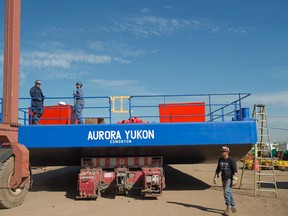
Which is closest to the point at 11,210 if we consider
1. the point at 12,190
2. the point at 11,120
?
the point at 12,190

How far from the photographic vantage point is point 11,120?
29.3 feet

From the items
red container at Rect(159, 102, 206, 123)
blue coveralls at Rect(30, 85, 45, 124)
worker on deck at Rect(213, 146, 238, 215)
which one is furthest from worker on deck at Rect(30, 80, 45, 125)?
worker on deck at Rect(213, 146, 238, 215)

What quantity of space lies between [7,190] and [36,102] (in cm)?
357

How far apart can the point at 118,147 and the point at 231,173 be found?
11.3ft

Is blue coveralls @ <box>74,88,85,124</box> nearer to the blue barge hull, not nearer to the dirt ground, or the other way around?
the blue barge hull

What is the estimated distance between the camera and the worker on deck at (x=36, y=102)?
10.7m

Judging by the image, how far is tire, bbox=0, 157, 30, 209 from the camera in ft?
25.6

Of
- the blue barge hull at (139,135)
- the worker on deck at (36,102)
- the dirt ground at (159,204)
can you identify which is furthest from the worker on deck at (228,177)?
the worker on deck at (36,102)

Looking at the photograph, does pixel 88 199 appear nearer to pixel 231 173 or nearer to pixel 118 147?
pixel 118 147

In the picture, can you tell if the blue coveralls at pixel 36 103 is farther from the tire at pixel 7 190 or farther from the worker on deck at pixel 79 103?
the tire at pixel 7 190

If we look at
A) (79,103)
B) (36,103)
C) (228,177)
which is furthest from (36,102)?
(228,177)

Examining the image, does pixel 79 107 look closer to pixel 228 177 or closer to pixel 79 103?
pixel 79 103

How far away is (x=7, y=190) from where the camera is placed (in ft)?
26.5

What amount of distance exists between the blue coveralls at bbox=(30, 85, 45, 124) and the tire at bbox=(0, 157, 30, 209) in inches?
110
